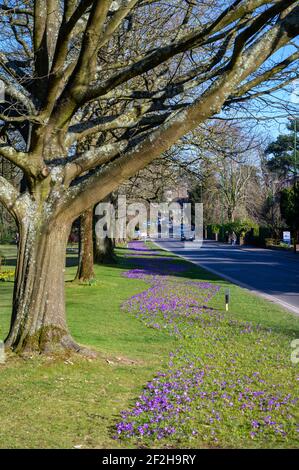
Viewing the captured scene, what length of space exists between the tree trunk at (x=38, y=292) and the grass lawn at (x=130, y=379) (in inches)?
12.5

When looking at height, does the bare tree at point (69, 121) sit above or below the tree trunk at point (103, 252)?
above

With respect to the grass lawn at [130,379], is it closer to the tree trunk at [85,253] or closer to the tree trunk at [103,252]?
the tree trunk at [85,253]

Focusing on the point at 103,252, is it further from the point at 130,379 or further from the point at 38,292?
the point at 130,379

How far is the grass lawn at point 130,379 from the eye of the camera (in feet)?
16.7

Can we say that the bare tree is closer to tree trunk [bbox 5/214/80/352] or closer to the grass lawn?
tree trunk [bbox 5/214/80/352]

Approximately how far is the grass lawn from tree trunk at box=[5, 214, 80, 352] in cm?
32


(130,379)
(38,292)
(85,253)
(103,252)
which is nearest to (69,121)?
(38,292)

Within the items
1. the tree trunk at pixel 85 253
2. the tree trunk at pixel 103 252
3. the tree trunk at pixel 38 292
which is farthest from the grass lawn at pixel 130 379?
the tree trunk at pixel 103 252

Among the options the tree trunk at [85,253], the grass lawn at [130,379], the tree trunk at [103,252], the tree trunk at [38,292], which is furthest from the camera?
the tree trunk at [103,252]

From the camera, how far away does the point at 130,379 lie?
717 centimetres

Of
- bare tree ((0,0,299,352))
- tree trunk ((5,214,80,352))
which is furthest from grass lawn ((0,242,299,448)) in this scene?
bare tree ((0,0,299,352))

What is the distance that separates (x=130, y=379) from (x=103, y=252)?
2479 cm

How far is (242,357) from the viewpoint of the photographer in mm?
8516

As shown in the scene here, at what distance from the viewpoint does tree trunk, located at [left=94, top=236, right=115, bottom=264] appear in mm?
31422
